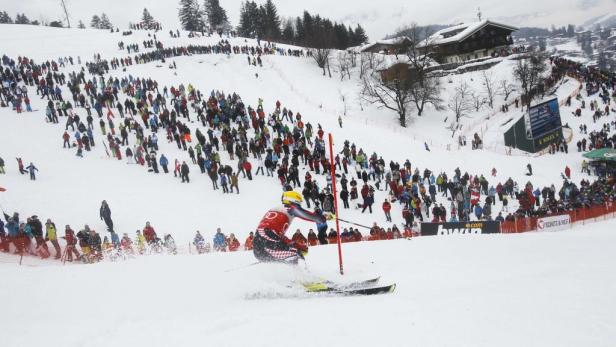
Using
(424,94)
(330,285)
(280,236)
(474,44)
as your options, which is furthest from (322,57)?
(330,285)

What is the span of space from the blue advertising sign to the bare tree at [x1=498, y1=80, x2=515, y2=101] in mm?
13419

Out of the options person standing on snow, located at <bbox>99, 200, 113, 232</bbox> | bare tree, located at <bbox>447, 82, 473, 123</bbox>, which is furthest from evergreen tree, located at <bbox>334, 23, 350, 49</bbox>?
person standing on snow, located at <bbox>99, 200, 113, 232</bbox>

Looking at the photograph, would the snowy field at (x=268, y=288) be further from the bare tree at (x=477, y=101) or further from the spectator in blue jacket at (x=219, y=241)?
the bare tree at (x=477, y=101)

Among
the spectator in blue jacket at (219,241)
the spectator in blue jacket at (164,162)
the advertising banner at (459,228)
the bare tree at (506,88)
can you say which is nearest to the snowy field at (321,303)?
the spectator in blue jacket at (219,241)

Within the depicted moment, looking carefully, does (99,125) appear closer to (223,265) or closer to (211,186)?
(211,186)

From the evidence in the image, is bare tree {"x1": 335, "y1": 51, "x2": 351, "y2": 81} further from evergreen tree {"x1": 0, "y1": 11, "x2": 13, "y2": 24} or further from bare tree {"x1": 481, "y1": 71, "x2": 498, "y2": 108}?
evergreen tree {"x1": 0, "y1": 11, "x2": 13, "y2": 24}

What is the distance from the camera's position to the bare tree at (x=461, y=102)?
44856 millimetres

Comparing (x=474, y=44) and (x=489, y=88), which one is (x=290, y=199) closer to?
(x=489, y=88)

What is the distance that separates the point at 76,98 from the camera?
26719 millimetres

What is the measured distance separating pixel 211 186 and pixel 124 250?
7.06 m

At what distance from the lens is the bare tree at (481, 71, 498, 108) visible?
4657 cm

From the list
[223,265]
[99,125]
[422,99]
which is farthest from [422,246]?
[422,99]

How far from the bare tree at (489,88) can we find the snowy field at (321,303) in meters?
41.0

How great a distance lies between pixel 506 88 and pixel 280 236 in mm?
48055
